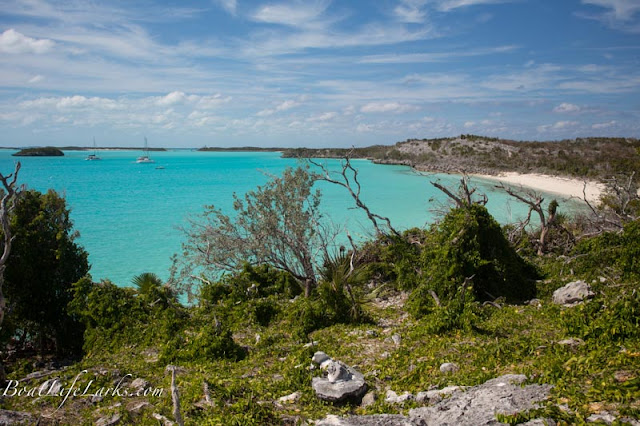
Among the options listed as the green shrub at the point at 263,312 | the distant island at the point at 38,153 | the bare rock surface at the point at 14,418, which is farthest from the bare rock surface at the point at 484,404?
the distant island at the point at 38,153

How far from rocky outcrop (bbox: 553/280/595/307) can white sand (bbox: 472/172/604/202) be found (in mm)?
28881

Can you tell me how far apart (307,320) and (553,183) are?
41369 mm

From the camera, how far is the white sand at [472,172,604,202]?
35422 millimetres

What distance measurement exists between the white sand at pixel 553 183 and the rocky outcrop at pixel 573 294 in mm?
28881

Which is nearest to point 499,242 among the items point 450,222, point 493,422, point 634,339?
point 450,222

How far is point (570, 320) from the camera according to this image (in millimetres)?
5434

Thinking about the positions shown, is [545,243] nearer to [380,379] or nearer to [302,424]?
[380,379]

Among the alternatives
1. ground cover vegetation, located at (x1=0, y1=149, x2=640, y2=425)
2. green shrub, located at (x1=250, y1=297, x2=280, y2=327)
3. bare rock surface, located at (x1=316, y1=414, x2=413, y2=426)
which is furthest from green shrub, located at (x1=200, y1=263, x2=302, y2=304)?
bare rock surface, located at (x1=316, y1=414, x2=413, y2=426)

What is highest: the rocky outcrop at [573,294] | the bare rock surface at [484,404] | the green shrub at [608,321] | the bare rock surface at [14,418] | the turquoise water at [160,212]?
the green shrub at [608,321]

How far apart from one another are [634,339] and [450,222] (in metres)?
4.79

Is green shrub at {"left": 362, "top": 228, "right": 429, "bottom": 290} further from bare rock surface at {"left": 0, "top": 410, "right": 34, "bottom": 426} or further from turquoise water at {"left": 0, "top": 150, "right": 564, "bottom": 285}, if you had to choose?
bare rock surface at {"left": 0, "top": 410, "right": 34, "bottom": 426}

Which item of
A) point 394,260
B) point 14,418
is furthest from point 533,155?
point 14,418

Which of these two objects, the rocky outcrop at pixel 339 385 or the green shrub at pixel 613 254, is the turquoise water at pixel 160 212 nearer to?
the green shrub at pixel 613 254

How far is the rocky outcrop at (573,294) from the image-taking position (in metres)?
7.29
